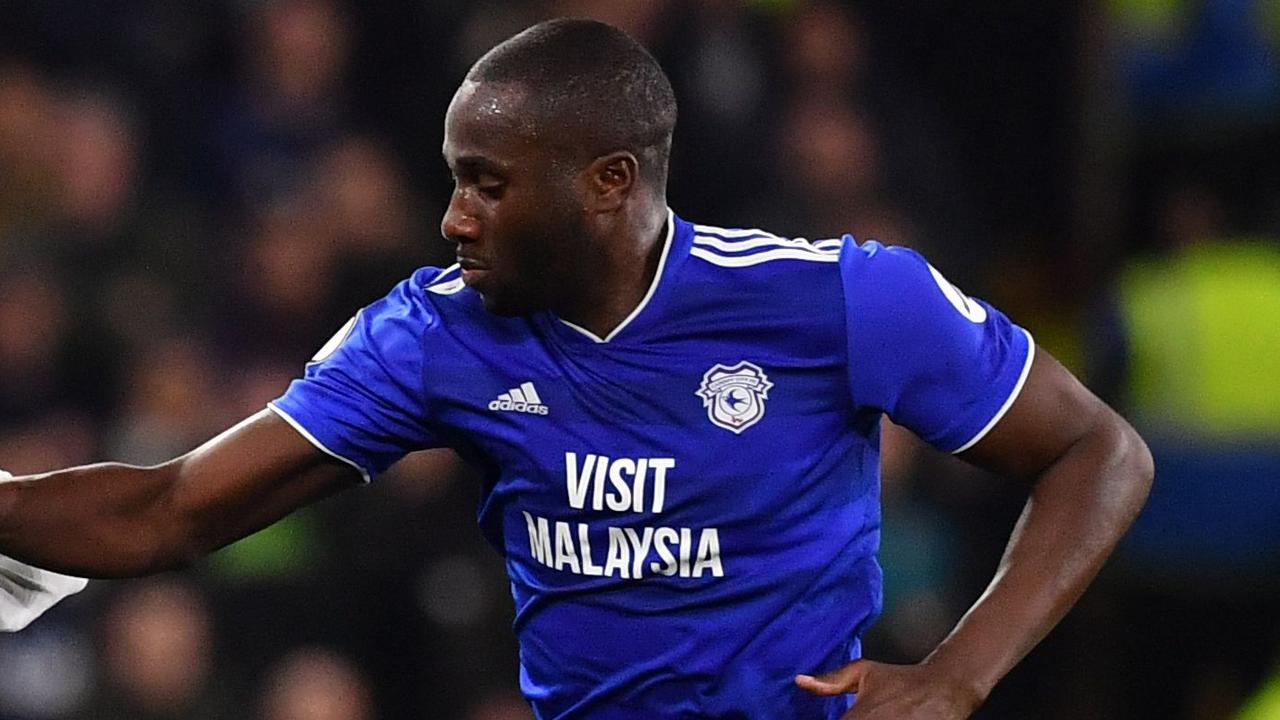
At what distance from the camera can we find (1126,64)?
296 inches

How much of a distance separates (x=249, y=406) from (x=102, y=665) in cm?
88

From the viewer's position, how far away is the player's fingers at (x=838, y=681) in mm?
2703

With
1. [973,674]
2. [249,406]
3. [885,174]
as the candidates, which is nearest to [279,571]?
[249,406]

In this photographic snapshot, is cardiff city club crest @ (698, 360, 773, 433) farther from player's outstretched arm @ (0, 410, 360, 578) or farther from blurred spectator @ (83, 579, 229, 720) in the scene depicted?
blurred spectator @ (83, 579, 229, 720)

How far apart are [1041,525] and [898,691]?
34 centimetres

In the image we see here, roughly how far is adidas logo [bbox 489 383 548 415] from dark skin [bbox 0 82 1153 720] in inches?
4.3

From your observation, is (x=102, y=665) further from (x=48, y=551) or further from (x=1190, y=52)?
(x=1190, y=52)

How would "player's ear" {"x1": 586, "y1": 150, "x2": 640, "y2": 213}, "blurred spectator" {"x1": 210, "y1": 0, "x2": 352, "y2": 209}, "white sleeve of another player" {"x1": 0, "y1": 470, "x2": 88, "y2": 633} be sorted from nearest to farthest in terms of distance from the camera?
"player's ear" {"x1": 586, "y1": 150, "x2": 640, "y2": 213}, "white sleeve of another player" {"x1": 0, "y1": 470, "x2": 88, "y2": 633}, "blurred spectator" {"x1": 210, "y1": 0, "x2": 352, "y2": 209}

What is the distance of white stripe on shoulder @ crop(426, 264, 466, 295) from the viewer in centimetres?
297

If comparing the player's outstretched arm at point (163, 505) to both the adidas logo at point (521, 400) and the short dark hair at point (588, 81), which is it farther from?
the short dark hair at point (588, 81)

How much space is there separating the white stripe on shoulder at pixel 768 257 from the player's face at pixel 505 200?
0.20 metres

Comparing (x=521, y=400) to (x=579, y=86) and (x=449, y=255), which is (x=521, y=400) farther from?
(x=449, y=255)

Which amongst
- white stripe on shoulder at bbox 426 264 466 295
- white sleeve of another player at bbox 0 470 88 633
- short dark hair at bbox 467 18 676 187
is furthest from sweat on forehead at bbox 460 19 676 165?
white sleeve of another player at bbox 0 470 88 633

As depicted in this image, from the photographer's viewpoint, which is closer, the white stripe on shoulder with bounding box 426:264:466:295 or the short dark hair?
the short dark hair
